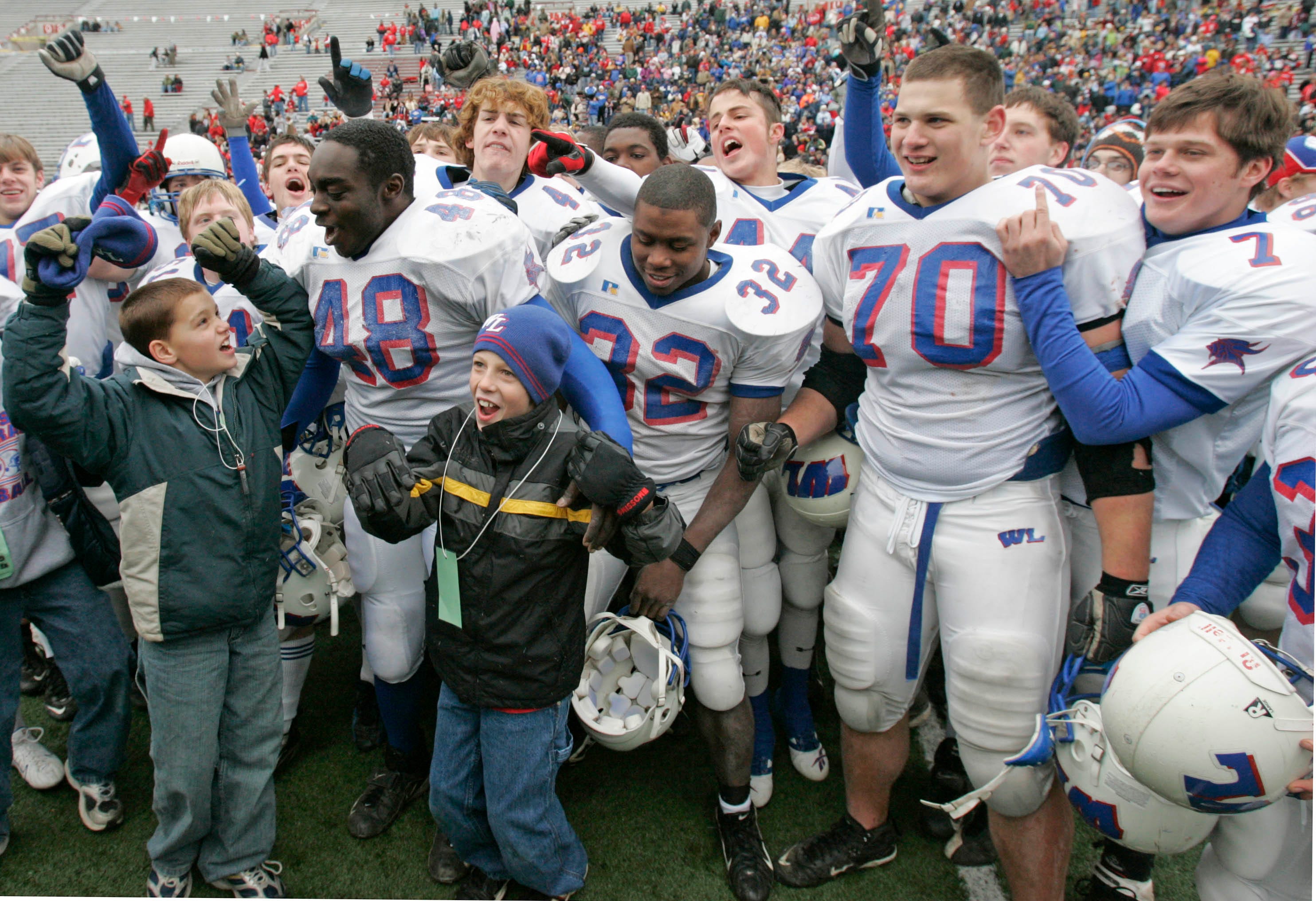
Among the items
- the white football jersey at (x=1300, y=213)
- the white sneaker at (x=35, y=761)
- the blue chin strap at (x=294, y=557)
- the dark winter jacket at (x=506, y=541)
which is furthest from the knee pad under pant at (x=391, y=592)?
the white football jersey at (x=1300, y=213)

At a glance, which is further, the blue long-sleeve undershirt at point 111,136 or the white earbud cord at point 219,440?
the blue long-sleeve undershirt at point 111,136

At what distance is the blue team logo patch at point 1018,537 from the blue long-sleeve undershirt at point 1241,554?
0.39m

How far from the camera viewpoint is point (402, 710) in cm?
294

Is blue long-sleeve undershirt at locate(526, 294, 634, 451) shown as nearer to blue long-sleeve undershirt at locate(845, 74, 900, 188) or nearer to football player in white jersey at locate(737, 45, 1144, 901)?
football player in white jersey at locate(737, 45, 1144, 901)

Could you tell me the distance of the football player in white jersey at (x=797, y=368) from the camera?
9.78 feet

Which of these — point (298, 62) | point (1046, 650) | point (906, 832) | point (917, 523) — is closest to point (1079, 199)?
point (917, 523)

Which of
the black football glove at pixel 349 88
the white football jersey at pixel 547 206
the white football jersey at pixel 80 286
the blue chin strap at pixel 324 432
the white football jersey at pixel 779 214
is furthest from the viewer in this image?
the black football glove at pixel 349 88

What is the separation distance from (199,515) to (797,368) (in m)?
1.88

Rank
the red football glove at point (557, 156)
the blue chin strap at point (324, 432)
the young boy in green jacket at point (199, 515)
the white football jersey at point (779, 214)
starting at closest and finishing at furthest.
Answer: the young boy in green jacket at point (199, 515) < the red football glove at point (557, 156) < the white football jersey at point (779, 214) < the blue chin strap at point (324, 432)

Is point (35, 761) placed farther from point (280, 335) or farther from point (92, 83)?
point (92, 83)

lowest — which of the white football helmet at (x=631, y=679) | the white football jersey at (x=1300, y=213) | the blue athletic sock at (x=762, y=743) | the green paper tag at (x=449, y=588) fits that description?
the blue athletic sock at (x=762, y=743)

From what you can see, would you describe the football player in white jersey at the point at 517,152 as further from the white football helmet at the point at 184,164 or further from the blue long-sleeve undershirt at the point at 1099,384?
the blue long-sleeve undershirt at the point at 1099,384

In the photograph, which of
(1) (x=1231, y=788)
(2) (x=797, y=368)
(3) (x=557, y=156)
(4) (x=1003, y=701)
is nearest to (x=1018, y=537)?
(4) (x=1003, y=701)

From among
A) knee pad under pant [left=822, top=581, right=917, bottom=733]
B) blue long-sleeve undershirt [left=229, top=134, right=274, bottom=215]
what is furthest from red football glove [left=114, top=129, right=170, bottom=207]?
knee pad under pant [left=822, top=581, right=917, bottom=733]
